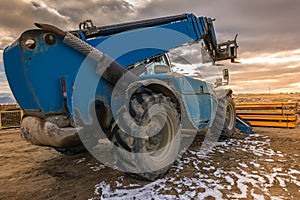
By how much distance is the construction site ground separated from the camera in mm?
2967

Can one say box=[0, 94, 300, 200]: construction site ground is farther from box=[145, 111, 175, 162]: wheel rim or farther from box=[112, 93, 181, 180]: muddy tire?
box=[145, 111, 175, 162]: wheel rim

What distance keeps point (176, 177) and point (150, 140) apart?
67 centimetres

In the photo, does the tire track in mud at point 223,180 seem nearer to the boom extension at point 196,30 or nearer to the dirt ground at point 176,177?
the dirt ground at point 176,177

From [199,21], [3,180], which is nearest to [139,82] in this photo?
[3,180]

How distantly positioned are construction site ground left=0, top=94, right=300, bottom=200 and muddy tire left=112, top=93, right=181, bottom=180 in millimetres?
200

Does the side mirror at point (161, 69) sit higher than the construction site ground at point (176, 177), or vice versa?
the side mirror at point (161, 69)

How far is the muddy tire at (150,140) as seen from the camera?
323cm

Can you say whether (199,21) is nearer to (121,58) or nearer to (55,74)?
(121,58)

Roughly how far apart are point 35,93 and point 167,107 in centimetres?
189

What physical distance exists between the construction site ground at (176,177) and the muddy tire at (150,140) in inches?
7.9

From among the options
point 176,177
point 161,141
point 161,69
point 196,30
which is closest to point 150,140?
point 161,141

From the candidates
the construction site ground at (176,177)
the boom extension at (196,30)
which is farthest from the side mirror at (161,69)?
the construction site ground at (176,177)

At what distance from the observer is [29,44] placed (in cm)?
283

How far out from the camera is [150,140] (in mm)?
3670
